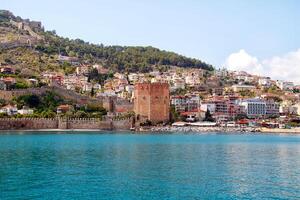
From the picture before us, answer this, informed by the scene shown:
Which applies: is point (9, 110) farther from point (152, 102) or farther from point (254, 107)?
point (254, 107)

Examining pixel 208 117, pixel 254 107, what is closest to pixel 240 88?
pixel 254 107

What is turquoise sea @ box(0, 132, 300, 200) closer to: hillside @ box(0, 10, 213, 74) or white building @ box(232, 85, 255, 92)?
hillside @ box(0, 10, 213, 74)

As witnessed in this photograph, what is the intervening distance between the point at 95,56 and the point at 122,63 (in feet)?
25.8

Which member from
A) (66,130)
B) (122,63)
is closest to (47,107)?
(66,130)

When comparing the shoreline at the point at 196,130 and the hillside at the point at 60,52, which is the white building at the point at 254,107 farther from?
the hillside at the point at 60,52

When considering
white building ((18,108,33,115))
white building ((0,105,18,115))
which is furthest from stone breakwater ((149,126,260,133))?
white building ((0,105,18,115))

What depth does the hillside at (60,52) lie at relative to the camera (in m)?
91.0

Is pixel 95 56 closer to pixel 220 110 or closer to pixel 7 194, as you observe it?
pixel 220 110

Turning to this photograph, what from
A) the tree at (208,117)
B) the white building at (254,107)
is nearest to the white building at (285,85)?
the white building at (254,107)

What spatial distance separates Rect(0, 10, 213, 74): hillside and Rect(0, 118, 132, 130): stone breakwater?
27.0 meters

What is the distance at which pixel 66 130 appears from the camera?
197ft

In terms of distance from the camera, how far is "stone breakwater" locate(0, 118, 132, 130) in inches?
2250

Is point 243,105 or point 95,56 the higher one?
point 95,56

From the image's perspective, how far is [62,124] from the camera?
60.0 m
